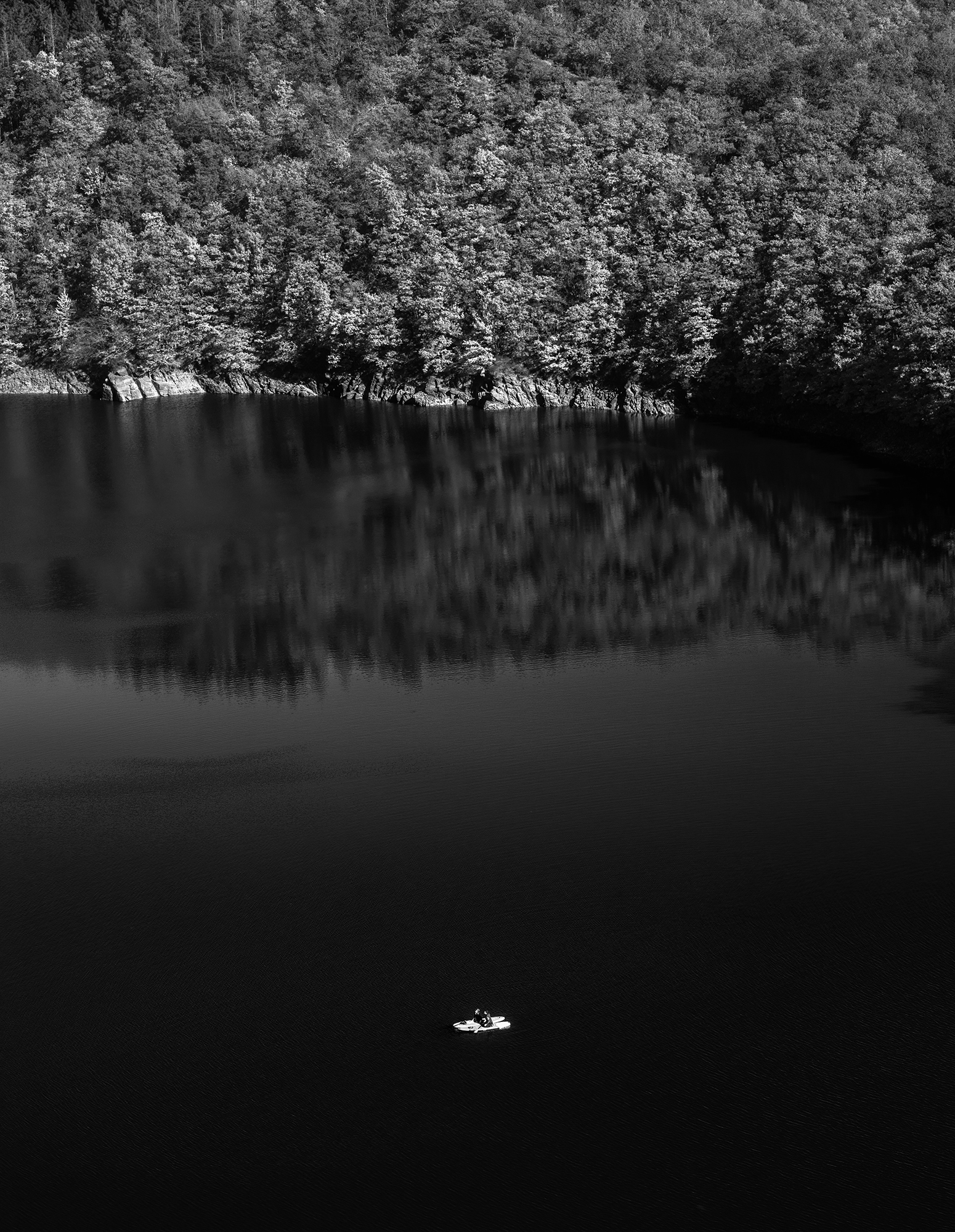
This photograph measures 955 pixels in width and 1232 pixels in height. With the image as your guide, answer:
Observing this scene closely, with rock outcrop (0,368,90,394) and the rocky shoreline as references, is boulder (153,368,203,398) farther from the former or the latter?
rock outcrop (0,368,90,394)

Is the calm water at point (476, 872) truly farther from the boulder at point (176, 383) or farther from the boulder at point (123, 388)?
the boulder at point (176, 383)

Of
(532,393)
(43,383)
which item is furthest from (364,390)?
(43,383)

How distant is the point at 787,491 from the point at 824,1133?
3788 centimetres

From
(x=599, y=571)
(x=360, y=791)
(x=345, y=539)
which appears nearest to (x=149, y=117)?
(x=345, y=539)

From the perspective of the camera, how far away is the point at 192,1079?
56.4ft

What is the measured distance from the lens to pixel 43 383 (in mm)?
87062

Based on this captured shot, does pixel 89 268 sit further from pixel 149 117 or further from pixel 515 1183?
pixel 515 1183

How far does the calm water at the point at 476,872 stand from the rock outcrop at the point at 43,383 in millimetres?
45682

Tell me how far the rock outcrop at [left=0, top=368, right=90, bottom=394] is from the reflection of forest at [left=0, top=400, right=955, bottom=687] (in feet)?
74.3

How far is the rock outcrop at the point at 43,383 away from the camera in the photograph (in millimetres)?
86500

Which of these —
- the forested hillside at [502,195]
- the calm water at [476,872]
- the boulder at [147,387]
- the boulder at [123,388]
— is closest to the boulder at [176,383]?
the boulder at [147,387]

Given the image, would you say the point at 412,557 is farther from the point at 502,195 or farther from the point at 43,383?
the point at 43,383

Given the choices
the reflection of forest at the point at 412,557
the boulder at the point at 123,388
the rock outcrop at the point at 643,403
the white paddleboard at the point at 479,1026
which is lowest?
the white paddleboard at the point at 479,1026

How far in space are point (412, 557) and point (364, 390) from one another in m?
40.8
